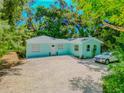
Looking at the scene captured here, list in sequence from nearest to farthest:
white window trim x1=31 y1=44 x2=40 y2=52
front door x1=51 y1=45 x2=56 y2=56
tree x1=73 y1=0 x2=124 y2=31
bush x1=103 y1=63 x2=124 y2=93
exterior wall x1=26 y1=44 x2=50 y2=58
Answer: tree x1=73 y1=0 x2=124 y2=31 → bush x1=103 y1=63 x2=124 y2=93 → exterior wall x1=26 y1=44 x2=50 y2=58 → white window trim x1=31 y1=44 x2=40 y2=52 → front door x1=51 y1=45 x2=56 y2=56

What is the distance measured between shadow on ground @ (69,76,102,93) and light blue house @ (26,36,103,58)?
13.9 metres

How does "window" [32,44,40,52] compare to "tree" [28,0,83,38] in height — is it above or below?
below

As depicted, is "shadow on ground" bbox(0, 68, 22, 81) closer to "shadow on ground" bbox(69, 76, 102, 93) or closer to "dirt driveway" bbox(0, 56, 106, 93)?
"dirt driveway" bbox(0, 56, 106, 93)

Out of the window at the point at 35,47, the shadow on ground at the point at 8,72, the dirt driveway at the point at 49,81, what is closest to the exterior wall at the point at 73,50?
the window at the point at 35,47

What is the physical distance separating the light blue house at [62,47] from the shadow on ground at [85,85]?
13.9 m

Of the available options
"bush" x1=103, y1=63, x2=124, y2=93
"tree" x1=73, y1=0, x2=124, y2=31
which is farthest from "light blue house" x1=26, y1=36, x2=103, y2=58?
"tree" x1=73, y1=0, x2=124, y2=31

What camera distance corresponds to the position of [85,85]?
15.2 metres

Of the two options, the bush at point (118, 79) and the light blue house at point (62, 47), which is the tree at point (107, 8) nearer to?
the bush at point (118, 79)

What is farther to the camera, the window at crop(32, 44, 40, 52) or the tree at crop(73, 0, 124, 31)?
the window at crop(32, 44, 40, 52)

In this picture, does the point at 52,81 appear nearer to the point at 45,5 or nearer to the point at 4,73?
the point at 4,73

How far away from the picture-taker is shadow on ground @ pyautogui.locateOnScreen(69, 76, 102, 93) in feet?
45.8

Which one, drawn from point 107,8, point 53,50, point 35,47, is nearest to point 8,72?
point 35,47

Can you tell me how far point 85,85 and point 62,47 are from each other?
59.0ft

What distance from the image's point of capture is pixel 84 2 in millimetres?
5785
